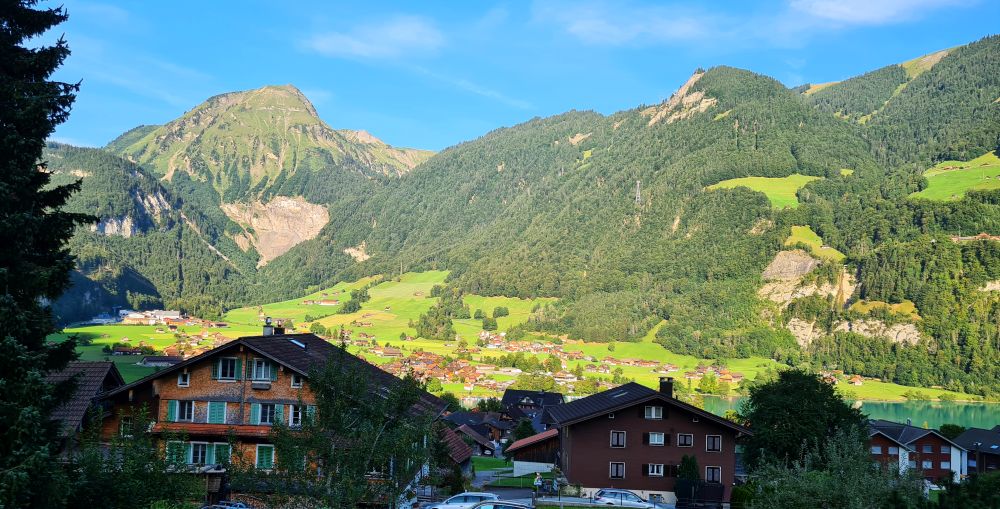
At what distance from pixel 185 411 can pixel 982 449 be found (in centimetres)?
7006

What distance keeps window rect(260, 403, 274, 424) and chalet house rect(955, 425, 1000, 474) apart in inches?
2572

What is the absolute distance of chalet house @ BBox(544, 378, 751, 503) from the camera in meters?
47.8

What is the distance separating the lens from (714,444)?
48.1 metres

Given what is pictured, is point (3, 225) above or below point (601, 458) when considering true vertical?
above

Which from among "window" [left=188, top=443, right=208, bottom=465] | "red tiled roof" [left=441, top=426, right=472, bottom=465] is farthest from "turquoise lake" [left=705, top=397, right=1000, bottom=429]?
"window" [left=188, top=443, right=208, bottom=465]

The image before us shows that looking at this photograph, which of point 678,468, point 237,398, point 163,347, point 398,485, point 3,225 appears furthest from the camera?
point 163,347

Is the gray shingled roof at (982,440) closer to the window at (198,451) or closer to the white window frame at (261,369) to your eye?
the white window frame at (261,369)

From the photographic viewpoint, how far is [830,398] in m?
54.4

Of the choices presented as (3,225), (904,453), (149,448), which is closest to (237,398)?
(149,448)

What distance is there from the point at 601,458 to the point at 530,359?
136 metres

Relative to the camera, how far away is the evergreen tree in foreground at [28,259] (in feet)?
53.0

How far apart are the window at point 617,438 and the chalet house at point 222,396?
18266 mm

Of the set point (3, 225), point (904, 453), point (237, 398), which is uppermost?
point (3, 225)

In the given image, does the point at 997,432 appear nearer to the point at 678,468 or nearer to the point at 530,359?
the point at 678,468
